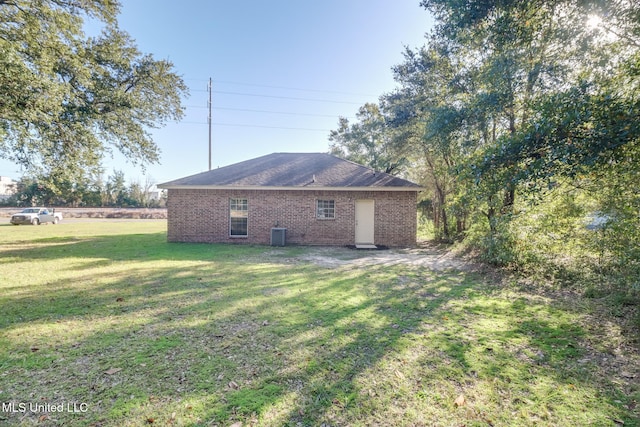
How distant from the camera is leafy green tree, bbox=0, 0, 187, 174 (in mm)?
7773

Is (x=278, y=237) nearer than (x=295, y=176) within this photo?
Yes

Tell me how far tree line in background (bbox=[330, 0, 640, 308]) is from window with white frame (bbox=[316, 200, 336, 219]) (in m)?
4.92

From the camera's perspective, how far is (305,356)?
3143 millimetres

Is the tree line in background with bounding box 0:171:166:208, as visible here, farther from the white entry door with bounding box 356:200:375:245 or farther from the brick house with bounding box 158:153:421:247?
the white entry door with bounding box 356:200:375:245

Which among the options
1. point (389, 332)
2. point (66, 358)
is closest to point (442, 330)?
point (389, 332)

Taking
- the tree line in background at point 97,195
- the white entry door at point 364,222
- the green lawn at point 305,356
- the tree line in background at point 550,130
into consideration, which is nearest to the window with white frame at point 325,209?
the white entry door at point 364,222

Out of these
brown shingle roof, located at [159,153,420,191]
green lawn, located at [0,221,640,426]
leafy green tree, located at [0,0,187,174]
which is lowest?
green lawn, located at [0,221,640,426]

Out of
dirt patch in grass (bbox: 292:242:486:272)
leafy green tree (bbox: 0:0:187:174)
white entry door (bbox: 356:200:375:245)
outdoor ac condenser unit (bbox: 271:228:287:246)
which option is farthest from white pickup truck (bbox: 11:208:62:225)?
white entry door (bbox: 356:200:375:245)

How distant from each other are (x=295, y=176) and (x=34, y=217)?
23.5 meters

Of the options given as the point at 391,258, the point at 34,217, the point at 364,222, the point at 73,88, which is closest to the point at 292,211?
the point at 364,222

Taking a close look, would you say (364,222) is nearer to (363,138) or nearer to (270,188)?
(270,188)

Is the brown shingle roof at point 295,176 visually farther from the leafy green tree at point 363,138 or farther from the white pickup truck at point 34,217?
the white pickup truck at point 34,217

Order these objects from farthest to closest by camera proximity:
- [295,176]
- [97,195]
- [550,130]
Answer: [97,195] < [295,176] < [550,130]

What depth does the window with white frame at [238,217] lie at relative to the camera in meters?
12.6
